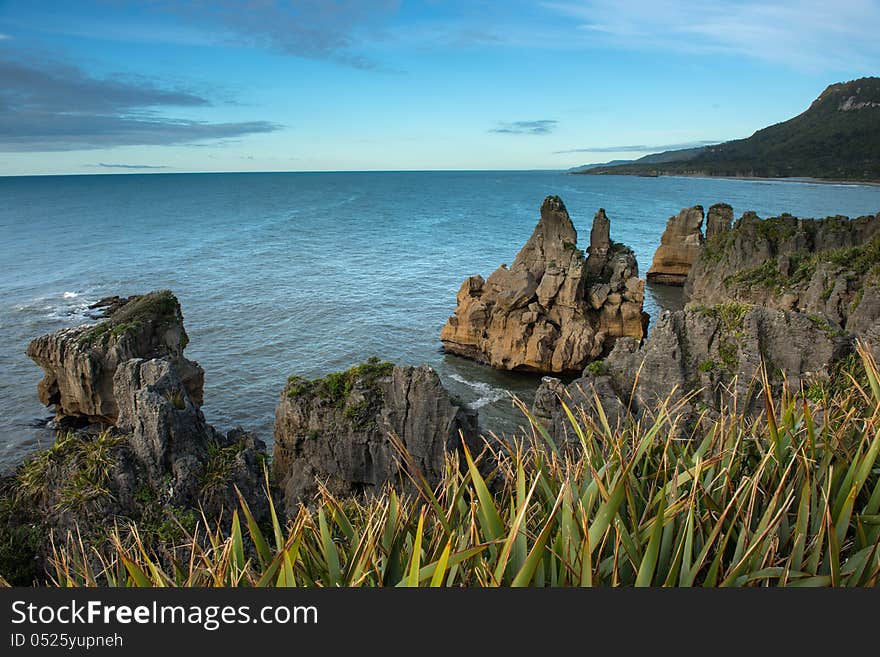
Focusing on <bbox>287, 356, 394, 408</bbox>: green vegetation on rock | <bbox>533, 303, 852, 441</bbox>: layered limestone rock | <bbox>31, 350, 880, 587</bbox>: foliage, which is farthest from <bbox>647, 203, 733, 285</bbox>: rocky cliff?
<bbox>31, 350, 880, 587</bbox>: foliage

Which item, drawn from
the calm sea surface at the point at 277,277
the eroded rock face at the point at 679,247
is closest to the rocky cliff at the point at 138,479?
the calm sea surface at the point at 277,277

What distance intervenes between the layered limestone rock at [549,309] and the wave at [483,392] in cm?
273

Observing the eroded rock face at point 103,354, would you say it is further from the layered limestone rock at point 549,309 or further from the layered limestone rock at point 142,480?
the layered limestone rock at point 549,309

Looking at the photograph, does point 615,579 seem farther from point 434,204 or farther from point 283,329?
point 434,204

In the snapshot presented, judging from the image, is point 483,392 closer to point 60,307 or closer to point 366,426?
point 366,426

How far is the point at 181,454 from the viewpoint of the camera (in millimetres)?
14641

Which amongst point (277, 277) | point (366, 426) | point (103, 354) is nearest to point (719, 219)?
point (277, 277)

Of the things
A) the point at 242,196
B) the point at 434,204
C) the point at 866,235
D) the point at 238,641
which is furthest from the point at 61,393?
the point at 242,196

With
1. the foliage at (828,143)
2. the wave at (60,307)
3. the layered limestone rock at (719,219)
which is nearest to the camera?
the wave at (60,307)

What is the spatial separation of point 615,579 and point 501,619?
0.78 m

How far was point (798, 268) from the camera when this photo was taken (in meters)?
39.2

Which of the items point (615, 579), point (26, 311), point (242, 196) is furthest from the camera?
point (242, 196)

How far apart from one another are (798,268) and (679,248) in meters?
22.3

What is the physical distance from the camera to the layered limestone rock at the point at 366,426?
19078mm
